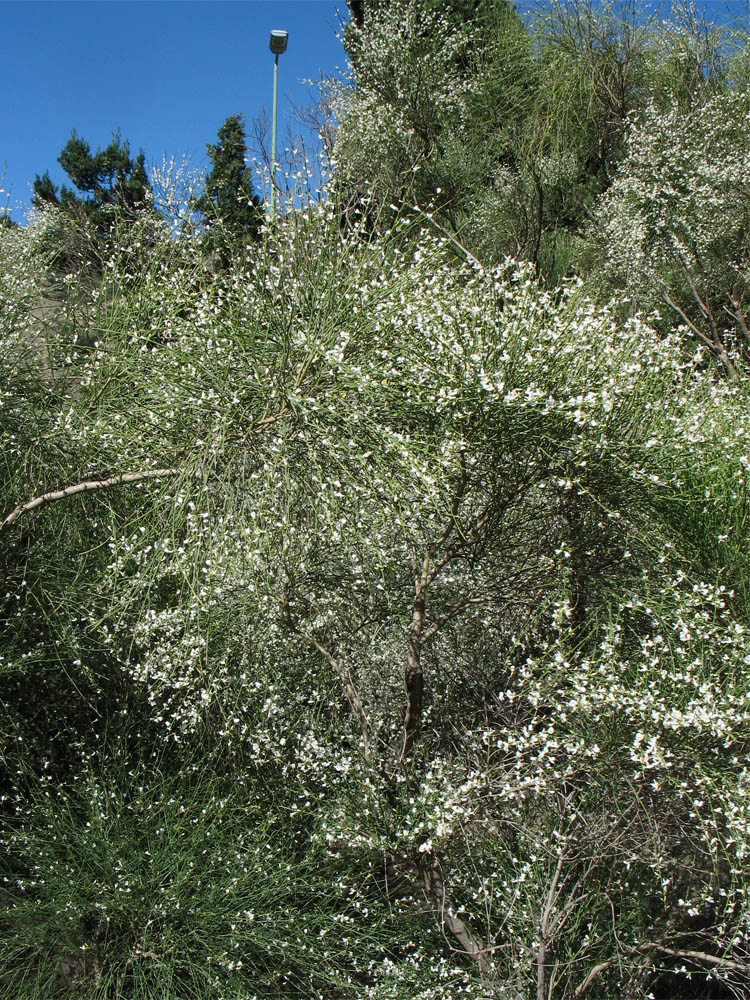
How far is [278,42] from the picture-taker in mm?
11477

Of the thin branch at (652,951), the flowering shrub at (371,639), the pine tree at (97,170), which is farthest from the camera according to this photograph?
the pine tree at (97,170)

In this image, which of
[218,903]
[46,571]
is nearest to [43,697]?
[46,571]

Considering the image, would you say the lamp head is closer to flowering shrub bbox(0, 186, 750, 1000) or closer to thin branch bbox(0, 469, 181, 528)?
flowering shrub bbox(0, 186, 750, 1000)

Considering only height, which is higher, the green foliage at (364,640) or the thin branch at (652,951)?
the green foliage at (364,640)

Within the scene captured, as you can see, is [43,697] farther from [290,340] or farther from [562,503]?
[562,503]

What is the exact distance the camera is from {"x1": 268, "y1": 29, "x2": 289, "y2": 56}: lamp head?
11305 mm

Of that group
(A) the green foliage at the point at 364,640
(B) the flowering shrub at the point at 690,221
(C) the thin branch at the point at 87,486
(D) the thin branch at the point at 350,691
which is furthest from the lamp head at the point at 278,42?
(D) the thin branch at the point at 350,691

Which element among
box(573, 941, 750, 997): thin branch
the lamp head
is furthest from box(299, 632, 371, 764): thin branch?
the lamp head

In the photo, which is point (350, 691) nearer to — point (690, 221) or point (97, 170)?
point (690, 221)

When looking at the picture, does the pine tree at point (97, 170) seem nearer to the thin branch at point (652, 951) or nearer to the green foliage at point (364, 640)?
the green foliage at point (364, 640)

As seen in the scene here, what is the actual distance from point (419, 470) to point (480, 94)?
1161 centimetres

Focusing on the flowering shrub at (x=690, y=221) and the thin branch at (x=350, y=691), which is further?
the flowering shrub at (x=690, y=221)

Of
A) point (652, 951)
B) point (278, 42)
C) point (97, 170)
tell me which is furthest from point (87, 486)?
point (97, 170)

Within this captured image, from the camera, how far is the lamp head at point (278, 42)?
11305mm
